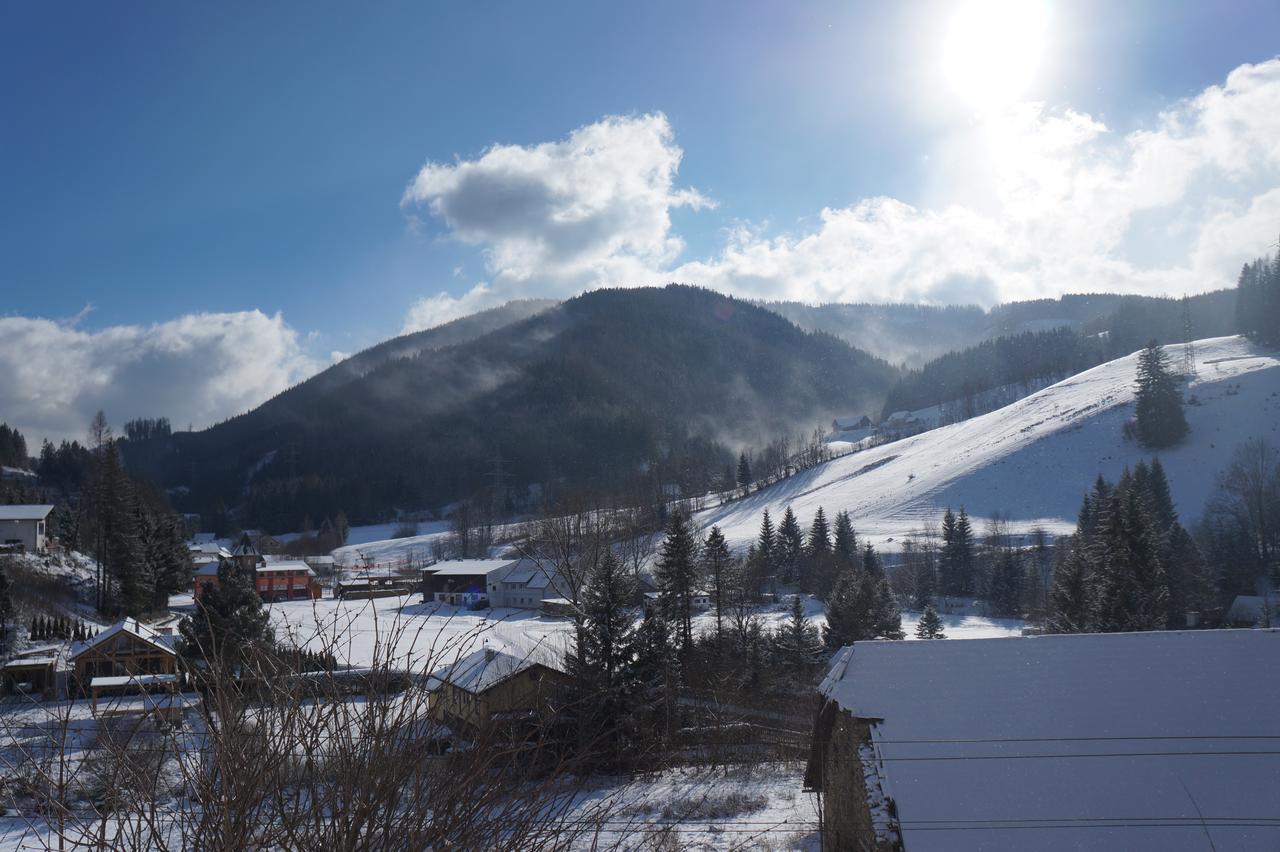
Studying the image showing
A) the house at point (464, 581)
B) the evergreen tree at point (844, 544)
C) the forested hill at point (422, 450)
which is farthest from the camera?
the forested hill at point (422, 450)

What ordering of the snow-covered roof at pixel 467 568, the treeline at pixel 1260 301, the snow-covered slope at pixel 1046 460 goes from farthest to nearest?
the treeline at pixel 1260 301 → the snow-covered slope at pixel 1046 460 → the snow-covered roof at pixel 467 568

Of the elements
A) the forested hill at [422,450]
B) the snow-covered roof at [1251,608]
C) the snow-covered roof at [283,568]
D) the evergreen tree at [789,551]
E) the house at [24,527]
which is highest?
the forested hill at [422,450]

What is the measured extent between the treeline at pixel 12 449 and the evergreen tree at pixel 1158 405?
137 metres

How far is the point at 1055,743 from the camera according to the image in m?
10.2

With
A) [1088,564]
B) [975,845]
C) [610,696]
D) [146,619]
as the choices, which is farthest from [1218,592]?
[146,619]

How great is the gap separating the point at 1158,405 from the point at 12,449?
144 m

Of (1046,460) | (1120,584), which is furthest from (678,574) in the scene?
(1046,460)

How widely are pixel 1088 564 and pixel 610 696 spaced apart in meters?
26.2

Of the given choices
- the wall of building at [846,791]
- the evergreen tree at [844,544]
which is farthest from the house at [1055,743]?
the evergreen tree at [844,544]

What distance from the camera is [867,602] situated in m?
32.2

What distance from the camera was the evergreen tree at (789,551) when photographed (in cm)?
6088

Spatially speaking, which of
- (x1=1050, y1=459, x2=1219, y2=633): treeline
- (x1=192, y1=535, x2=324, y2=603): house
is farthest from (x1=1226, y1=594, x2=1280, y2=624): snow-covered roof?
(x1=192, y1=535, x2=324, y2=603): house

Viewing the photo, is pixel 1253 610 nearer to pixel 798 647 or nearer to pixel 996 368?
pixel 798 647

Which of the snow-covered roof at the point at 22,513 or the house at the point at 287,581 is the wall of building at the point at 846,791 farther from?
the house at the point at 287,581
